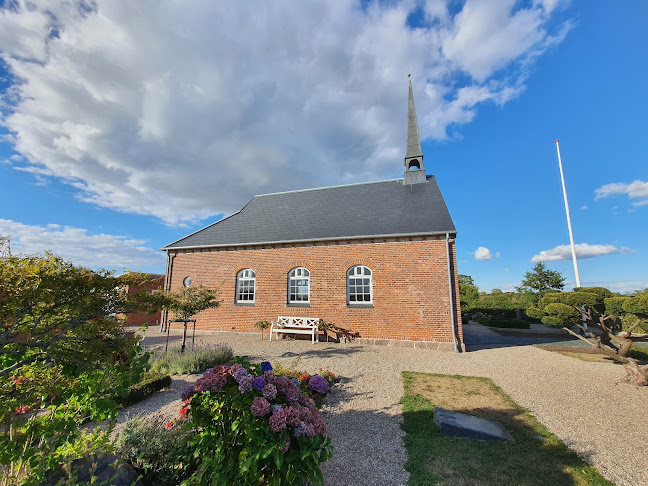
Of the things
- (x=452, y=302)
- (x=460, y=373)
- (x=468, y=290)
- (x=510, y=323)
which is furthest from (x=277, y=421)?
(x=468, y=290)

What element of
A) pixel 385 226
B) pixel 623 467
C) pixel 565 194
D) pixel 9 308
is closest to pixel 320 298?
pixel 385 226

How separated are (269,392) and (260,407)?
146 millimetres

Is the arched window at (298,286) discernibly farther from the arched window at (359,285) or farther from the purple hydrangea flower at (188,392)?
the purple hydrangea flower at (188,392)

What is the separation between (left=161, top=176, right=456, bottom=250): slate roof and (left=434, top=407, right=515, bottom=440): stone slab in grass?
732 centimetres

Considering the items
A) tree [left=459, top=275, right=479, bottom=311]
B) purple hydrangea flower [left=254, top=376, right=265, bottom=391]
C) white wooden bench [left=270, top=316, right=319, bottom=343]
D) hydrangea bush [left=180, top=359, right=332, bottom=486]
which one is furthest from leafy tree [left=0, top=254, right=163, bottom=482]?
tree [left=459, top=275, right=479, bottom=311]

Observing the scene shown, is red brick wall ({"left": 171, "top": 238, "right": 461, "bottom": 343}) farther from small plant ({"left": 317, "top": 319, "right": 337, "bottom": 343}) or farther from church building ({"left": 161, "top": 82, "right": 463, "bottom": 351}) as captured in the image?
small plant ({"left": 317, "top": 319, "right": 337, "bottom": 343})

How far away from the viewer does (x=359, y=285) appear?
12.0 m

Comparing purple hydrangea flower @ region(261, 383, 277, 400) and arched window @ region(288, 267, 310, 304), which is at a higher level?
arched window @ region(288, 267, 310, 304)

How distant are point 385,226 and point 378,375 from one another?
664 cm

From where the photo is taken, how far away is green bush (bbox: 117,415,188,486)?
108 inches

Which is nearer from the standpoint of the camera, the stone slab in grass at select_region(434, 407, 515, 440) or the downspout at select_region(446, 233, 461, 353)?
the stone slab in grass at select_region(434, 407, 515, 440)

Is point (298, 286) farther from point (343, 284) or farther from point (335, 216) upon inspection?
point (335, 216)

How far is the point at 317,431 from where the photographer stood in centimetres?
237

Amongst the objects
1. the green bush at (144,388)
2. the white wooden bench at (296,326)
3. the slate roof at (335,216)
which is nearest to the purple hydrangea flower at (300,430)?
the green bush at (144,388)
